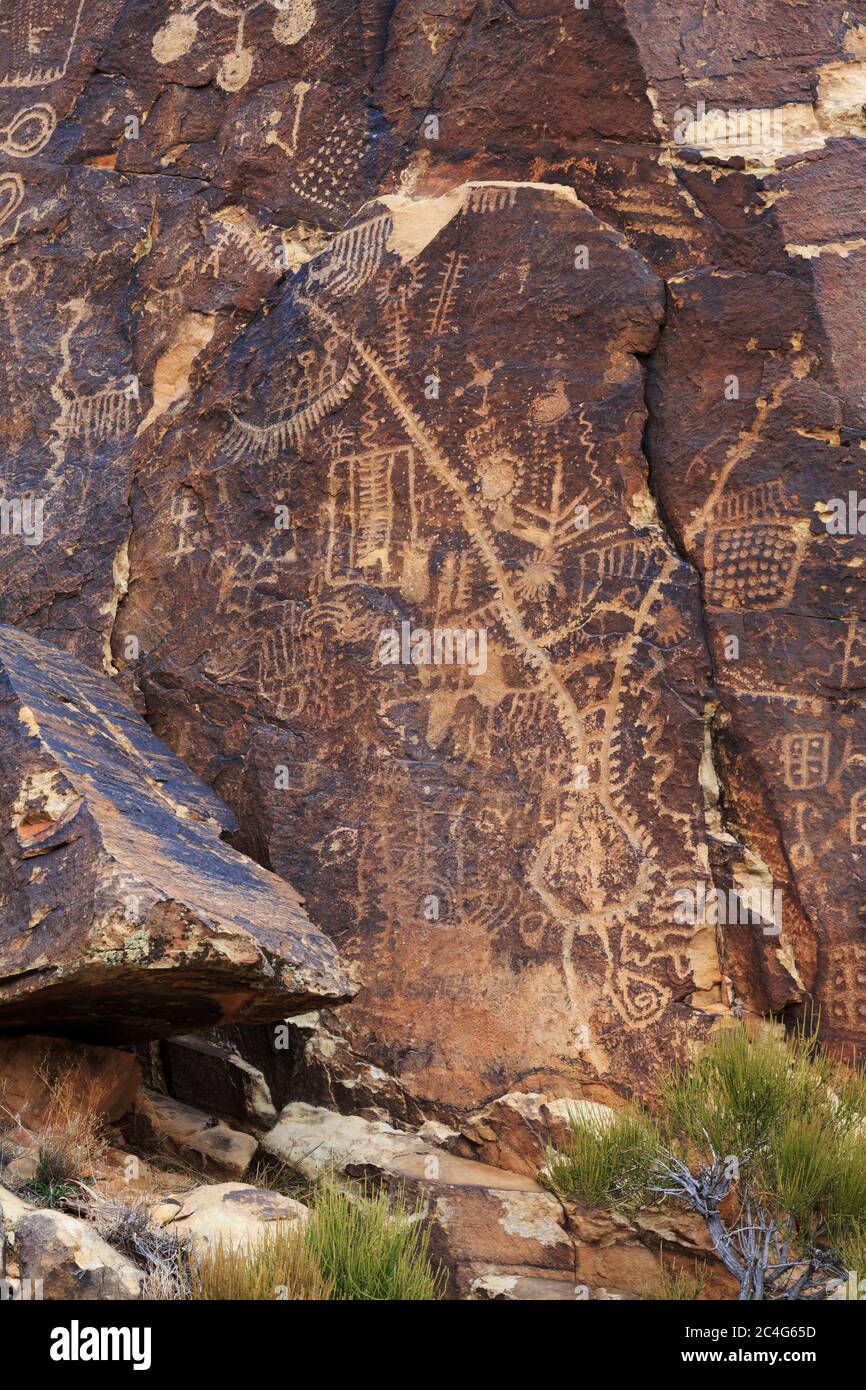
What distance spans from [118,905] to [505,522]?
1.97 meters

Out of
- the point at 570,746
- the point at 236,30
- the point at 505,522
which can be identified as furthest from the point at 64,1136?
the point at 236,30

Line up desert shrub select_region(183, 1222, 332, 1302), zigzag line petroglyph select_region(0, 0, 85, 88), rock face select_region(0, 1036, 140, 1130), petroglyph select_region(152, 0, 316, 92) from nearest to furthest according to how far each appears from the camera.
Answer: desert shrub select_region(183, 1222, 332, 1302) → rock face select_region(0, 1036, 140, 1130) → petroglyph select_region(152, 0, 316, 92) → zigzag line petroglyph select_region(0, 0, 85, 88)

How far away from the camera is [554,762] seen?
17.7ft

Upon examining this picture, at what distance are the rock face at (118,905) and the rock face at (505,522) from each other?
0.22 m

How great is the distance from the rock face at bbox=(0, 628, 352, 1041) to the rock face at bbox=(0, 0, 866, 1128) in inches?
8.5

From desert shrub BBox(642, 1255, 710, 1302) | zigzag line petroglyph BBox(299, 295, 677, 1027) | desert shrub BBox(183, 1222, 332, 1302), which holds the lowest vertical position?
desert shrub BBox(642, 1255, 710, 1302)

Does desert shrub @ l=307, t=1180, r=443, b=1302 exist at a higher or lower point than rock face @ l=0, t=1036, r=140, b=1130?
higher

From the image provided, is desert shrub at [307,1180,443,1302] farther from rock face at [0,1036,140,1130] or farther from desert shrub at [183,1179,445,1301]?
rock face at [0,1036,140,1130]

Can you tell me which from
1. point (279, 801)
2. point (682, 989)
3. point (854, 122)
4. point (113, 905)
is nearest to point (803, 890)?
point (682, 989)

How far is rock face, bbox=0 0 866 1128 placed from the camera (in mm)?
5242

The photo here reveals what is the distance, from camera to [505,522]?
18.4ft

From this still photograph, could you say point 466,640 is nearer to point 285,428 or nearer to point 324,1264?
point 285,428

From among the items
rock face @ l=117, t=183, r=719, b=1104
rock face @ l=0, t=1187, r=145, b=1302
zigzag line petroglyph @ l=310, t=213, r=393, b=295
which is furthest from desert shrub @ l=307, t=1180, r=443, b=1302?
zigzag line petroglyph @ l=310, t=213, r=393, b=295

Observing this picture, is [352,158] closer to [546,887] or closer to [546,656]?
[546,656]
